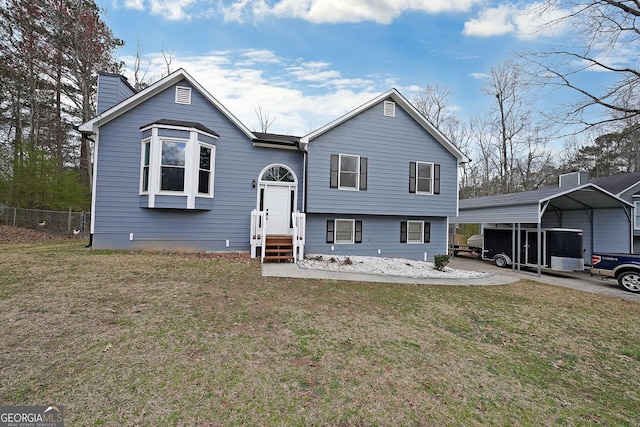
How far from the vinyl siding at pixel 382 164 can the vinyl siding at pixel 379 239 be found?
1.83 feet

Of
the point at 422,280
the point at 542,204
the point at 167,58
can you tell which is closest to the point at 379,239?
the point at 422,280

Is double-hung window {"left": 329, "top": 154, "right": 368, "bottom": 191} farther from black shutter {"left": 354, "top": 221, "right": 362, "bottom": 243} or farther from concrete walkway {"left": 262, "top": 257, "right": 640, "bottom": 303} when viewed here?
concrete walkway {"left": 262, "top": 257, "right": 640, "bottom": 303}

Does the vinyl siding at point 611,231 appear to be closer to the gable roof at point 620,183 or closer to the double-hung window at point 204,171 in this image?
the gable roof at point 620,183

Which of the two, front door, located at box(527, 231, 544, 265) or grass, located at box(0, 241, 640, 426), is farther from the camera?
front door, located at box(527, 231, 544, 265)

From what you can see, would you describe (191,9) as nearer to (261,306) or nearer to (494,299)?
(261,306)

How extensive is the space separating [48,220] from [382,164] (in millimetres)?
16923

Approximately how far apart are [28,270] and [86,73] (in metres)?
16.4

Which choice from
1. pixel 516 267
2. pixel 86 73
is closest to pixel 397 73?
pixel 516 267

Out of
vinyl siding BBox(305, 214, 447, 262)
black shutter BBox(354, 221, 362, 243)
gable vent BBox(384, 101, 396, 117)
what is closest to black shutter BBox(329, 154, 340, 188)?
vinyl siding BBox(305, 214, 447, 262)

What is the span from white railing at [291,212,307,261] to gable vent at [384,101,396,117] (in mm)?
5814

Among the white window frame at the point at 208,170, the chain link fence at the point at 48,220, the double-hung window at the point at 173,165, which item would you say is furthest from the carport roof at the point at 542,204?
the chain link fence at the point at 48,220

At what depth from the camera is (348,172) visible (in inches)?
463

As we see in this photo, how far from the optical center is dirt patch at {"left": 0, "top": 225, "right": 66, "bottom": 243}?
42.4ft

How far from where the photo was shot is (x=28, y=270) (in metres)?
6.81
